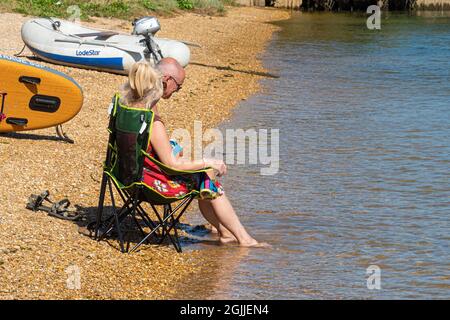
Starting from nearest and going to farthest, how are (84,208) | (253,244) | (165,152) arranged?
(165,152) < (253,244) < (84,208)

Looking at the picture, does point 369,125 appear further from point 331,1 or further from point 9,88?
point 331,1

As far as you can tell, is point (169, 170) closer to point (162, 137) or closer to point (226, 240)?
point (162, 137)

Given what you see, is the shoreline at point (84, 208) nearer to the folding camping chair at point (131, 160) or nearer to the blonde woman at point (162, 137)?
the folding camping chair at point (131, 160)

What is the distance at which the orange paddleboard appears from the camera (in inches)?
392

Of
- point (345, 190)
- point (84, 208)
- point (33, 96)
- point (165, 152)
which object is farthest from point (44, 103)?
point (165, 152)

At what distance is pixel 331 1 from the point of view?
3875 centimetres

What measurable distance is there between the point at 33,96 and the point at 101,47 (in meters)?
6.42

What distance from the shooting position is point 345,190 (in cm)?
1028

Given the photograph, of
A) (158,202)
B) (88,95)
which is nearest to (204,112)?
(88,95)

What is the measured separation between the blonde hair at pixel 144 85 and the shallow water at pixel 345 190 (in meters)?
1.34

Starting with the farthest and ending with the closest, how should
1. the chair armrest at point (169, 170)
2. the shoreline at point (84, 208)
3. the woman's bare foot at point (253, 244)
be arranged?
the woman's bare foot at point (253, 244)
the chair armrest at point (169, 170)
the shoreline at point (84, 208)

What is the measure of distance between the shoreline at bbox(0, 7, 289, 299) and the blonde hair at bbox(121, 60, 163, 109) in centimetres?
114

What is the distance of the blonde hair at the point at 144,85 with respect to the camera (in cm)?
713

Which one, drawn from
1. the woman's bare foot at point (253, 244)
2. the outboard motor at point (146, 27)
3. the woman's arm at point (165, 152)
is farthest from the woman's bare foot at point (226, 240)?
the outboard motor at point (146, 27)
